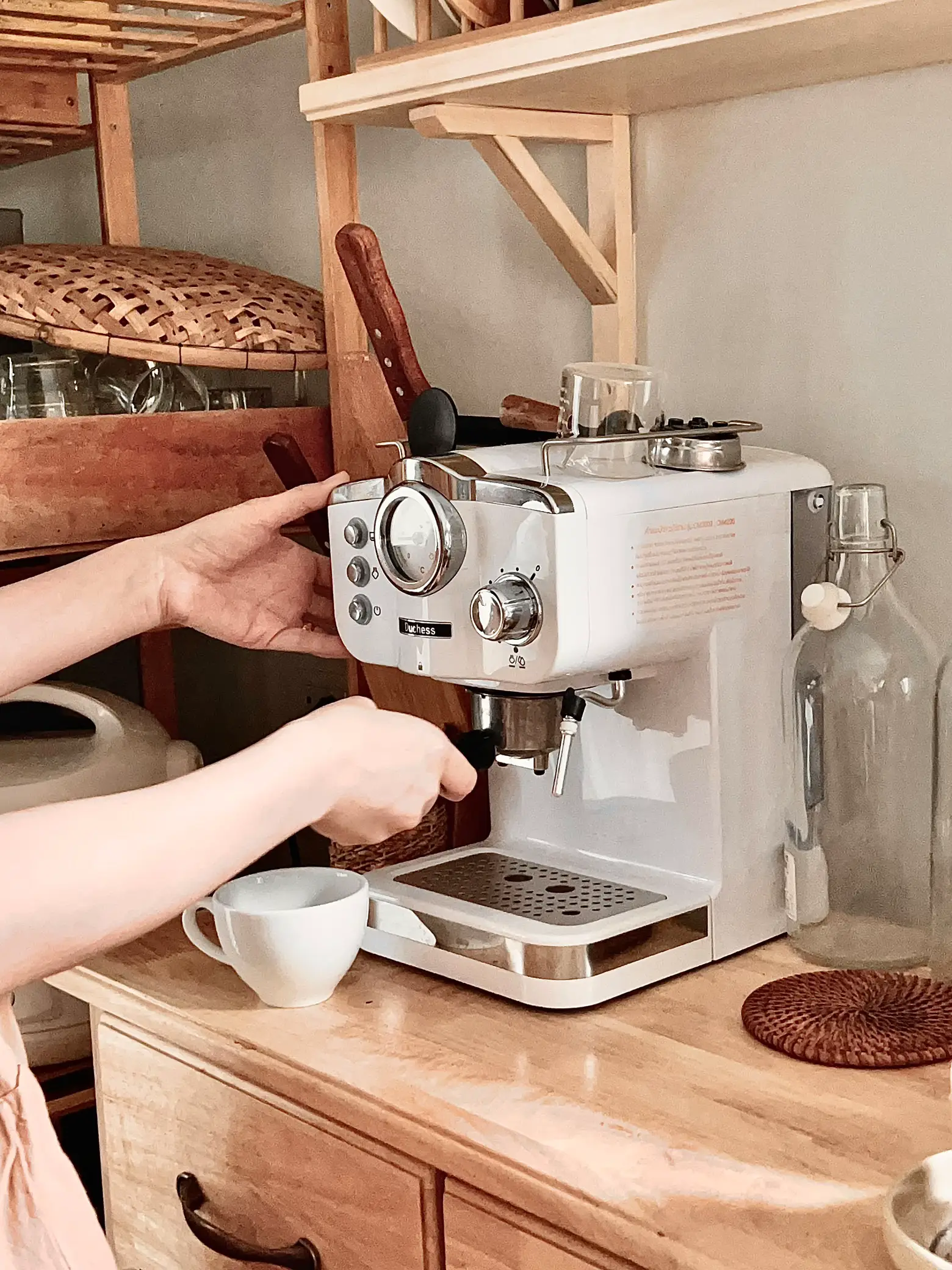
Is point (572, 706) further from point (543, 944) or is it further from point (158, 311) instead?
point (158, 311)

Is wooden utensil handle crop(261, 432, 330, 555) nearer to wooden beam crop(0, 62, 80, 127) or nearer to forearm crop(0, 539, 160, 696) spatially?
forearm crop(0, 539, 160, 696)

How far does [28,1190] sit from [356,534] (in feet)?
1.62

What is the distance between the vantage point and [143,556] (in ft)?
4.20

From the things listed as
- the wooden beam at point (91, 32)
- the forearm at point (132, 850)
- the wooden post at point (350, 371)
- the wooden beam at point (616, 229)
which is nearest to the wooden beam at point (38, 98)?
the wooden beam at point (91, 32)

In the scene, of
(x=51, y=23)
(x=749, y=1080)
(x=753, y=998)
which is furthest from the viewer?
(x=51, y=23)

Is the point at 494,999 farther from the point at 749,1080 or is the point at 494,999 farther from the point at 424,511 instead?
the point at 424,511

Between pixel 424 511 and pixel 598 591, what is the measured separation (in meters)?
0.13

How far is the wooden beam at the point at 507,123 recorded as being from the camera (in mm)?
1220

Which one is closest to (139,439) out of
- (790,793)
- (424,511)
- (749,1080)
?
(424,511)

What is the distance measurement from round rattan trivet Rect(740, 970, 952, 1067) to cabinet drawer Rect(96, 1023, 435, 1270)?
257 mm

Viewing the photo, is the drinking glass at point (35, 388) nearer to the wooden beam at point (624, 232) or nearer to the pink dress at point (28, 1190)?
the wooden beam at point (624, 232)

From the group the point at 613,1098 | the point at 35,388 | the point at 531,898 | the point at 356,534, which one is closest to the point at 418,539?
the point at 356,534

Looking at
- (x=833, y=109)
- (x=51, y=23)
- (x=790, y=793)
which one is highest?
(x=51, y=23)

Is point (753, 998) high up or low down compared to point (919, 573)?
down
